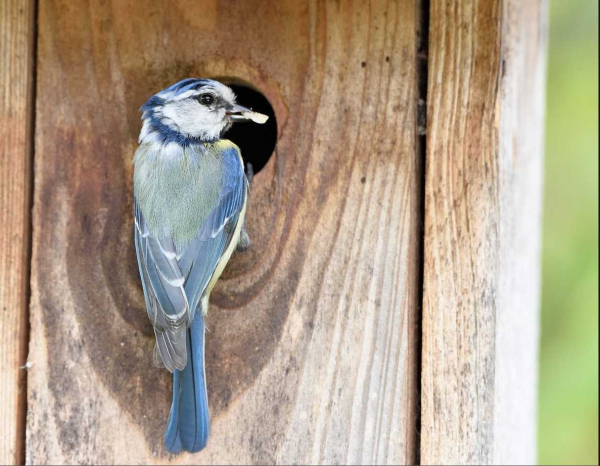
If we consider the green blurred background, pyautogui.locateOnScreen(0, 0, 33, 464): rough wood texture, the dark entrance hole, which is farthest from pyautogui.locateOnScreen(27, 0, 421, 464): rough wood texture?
the green blurred background

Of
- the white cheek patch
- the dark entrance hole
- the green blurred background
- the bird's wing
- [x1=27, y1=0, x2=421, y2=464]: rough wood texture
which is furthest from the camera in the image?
the green blurred background

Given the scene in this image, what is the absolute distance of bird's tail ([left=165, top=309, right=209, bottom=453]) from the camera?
2.37 m

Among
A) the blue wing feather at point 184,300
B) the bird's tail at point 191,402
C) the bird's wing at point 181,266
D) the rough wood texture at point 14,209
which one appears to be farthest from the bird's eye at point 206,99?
the bird's tail at point 191,402

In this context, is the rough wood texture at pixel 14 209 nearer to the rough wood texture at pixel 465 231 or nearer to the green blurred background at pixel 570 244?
the rough wood texture at pixel 465 231

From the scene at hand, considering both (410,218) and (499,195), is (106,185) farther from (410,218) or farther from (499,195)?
(499,195)

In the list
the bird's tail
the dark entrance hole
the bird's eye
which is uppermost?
the bird's eye

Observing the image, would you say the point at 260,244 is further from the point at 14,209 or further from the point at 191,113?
the point at 14,209

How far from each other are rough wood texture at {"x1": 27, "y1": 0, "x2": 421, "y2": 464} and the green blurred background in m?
1.51

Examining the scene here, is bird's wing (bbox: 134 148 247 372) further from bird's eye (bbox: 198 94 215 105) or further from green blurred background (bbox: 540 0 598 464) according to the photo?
green blurred background (bbox: 540 0 598 464)

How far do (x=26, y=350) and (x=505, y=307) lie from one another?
4.33 feet

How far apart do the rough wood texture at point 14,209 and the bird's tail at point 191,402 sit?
0.45m

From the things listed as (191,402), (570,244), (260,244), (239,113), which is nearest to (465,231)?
(260,244)

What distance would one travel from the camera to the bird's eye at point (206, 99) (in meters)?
2.53

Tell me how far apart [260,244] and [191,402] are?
459 mm
